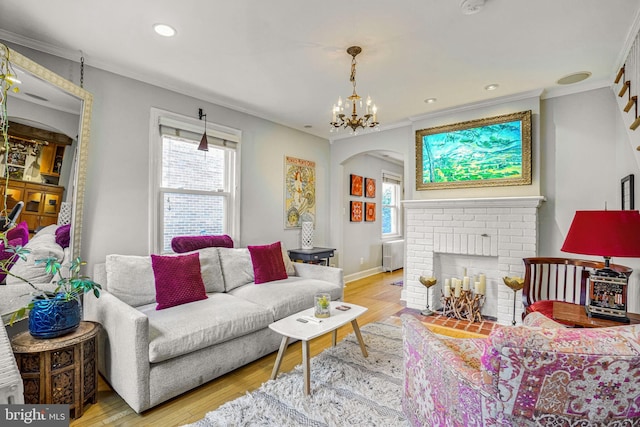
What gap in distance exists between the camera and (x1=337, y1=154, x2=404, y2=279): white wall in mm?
5715

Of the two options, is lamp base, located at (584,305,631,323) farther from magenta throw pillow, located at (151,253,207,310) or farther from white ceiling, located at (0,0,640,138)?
magenta throw pillow, located at (151,253,207,310)

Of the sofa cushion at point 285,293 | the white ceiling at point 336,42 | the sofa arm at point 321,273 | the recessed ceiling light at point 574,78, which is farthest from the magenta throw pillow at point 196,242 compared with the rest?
the recessed ceiling light at point 574,78

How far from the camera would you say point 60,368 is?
71.7 inches

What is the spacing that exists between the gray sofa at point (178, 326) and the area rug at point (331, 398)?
363mm

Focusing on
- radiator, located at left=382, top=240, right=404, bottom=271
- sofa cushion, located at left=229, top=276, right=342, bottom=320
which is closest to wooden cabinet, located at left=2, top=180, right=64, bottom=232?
sofa cushion, located at left=229, top=276, right=342, bottom=320

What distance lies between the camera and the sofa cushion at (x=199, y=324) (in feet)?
6.57

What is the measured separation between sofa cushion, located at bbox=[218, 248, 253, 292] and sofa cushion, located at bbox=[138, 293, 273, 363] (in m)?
0.43

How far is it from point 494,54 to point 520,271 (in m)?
2.30

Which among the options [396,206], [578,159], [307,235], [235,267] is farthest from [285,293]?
[396,206]

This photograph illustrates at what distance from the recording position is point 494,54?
2.66 metres

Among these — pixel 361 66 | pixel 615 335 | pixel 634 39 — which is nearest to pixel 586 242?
pixel 615 335

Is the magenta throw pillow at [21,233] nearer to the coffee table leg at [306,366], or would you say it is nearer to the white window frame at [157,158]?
the white window frame at [157,158]

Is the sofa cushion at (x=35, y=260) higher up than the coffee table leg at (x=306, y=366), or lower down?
higher up

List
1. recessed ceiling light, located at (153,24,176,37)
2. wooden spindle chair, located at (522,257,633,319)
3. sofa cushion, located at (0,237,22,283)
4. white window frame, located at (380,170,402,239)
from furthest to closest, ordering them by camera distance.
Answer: white window frame, located at (380,170,402,239) → wooden spindle chair, located at (522,257,633,319) → recessed ceiling light, located at (153,24,176,37) → sofa cushion, located at (0,237,22,283)
